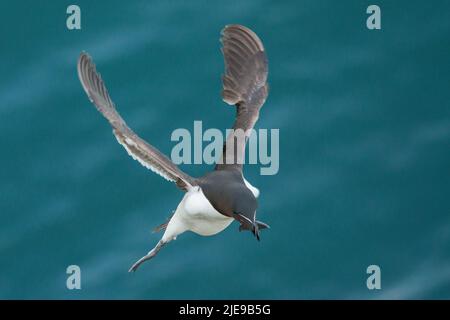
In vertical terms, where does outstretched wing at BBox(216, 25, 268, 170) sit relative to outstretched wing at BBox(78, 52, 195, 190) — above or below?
above

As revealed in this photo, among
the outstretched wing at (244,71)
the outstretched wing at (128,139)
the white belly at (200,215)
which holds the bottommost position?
the white belly at (200,215)

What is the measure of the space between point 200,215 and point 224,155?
35.2 inches

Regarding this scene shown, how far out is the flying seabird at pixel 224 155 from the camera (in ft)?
35.2

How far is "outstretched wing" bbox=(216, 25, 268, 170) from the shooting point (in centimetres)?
1229

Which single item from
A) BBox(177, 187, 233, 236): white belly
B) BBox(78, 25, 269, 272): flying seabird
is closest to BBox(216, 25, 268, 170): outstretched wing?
BBox(78, 25, 269, 272): flying seabird

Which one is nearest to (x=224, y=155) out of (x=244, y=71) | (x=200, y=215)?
(x=200, y=215)

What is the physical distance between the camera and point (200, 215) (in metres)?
10.9

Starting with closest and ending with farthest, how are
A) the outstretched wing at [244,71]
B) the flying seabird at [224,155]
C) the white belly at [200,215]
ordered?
the flying seabird at [224,155] < the white belly at [200,215] < the outstretched wing at [244,71]

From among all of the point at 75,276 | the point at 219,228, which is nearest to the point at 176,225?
the point at 219,228

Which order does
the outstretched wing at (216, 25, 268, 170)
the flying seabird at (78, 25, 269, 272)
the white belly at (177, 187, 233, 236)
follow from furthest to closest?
the outstretched wing at (216, 25, 268, 170)
the white belly at (177, 187, 233, 236)
the flying seabird at (78, 25, 269, 272)

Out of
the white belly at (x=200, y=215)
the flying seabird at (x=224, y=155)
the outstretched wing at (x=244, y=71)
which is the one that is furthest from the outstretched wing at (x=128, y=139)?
the outstretched wing at (x=244, y=71)

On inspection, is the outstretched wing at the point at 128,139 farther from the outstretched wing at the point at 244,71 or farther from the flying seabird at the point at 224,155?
the outstretched wing at the point at 244,71

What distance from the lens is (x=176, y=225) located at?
11.3m

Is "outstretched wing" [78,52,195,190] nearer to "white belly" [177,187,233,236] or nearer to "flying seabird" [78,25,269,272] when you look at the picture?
"flying seabird" [78,25,269,272]
